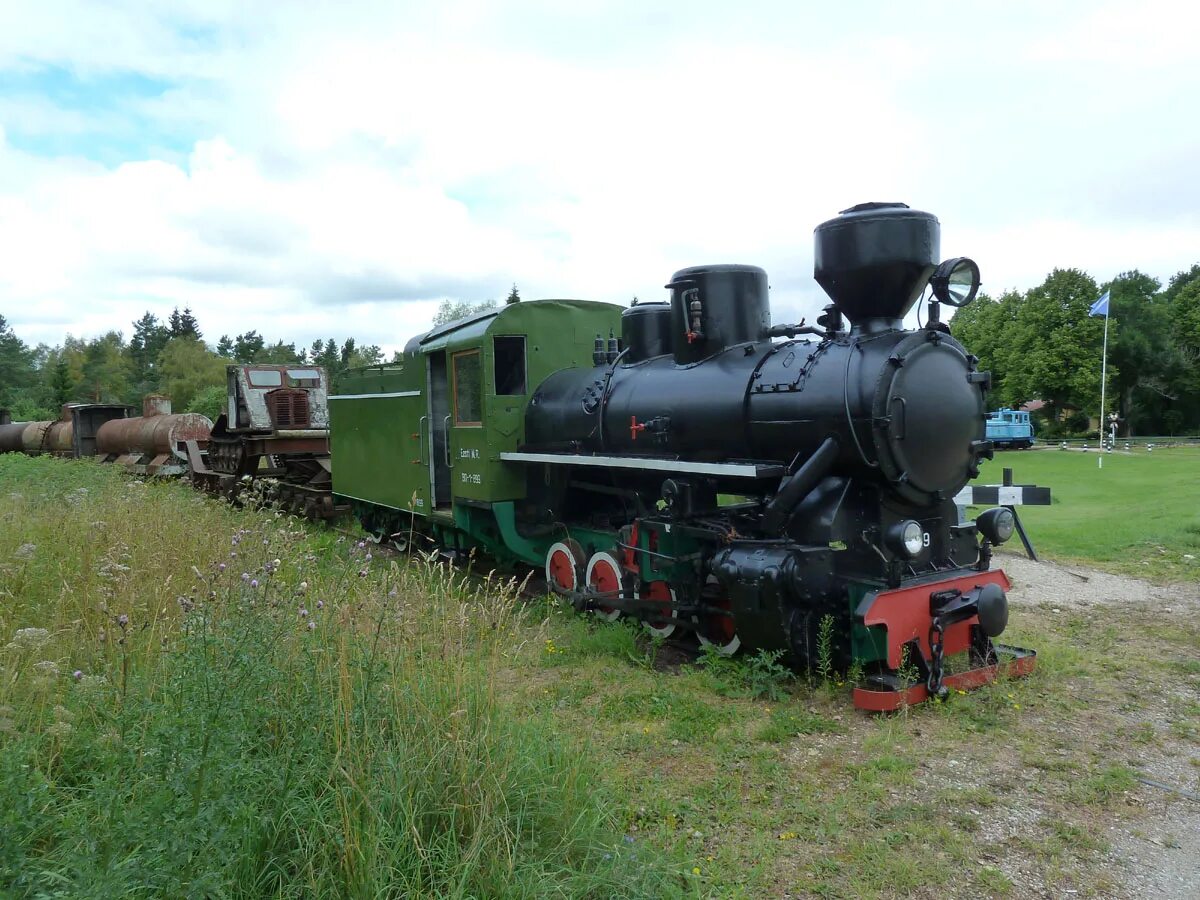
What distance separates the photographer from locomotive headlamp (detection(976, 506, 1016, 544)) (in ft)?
20.1

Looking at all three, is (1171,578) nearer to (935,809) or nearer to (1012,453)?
(935,809)

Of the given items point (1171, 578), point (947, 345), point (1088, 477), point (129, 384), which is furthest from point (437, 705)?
point (129, 384)

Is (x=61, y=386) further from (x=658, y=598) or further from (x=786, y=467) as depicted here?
(x=786, y=467)

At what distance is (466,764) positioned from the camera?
10.5ft

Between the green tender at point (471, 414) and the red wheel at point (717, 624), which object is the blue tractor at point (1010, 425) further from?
the red wheel at point (717, 624)

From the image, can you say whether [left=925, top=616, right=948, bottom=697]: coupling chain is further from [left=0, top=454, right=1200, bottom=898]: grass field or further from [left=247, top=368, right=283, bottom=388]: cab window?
[left=247, top=368, right=283, bottom=388]: cab window

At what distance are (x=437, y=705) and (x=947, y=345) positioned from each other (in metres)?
4.22

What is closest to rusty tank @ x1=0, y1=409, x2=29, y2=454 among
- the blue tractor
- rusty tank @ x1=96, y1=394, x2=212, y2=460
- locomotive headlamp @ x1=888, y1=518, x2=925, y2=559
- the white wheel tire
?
rusty tank @ x1=96, y1=394, x2=212, y2=460

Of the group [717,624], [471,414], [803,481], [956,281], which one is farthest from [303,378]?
[956,281]

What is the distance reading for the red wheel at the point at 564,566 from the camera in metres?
7.75

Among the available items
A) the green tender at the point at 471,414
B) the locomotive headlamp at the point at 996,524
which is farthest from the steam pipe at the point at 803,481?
the green tender at the point at 471,414

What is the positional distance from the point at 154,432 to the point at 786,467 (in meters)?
20.5

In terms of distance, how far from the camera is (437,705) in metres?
3.47

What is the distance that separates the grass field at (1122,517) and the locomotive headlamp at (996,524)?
433cm
